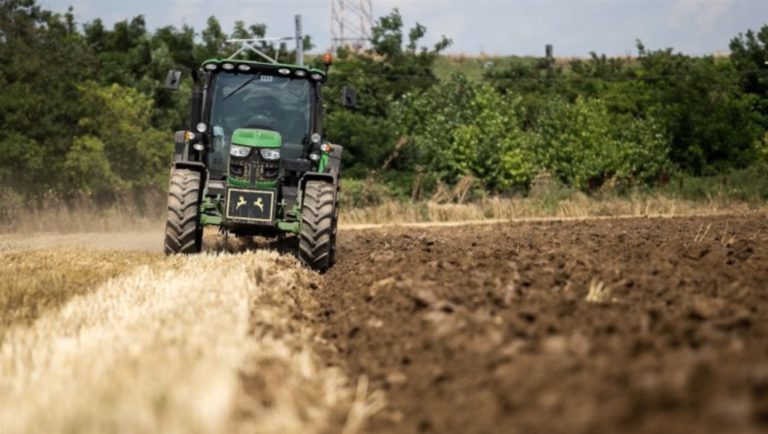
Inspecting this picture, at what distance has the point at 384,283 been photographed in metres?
8.79

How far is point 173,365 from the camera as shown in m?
5.08

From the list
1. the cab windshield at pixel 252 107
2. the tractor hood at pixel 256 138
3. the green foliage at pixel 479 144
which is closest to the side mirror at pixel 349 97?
the cab windshield at pixel 252 107

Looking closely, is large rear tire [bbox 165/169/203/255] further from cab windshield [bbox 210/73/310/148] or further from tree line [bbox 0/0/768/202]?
tree line [bbox 0/0/768/202]

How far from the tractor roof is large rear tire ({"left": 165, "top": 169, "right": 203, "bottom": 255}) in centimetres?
166

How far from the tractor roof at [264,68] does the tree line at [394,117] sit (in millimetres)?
16892

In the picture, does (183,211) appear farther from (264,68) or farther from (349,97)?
(349,97)

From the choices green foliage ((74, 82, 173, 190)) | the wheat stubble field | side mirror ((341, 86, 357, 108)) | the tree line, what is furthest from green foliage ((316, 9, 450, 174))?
the wheat stubble field

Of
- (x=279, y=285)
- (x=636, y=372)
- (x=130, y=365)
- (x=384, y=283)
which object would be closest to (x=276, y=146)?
(x=279, y=285)

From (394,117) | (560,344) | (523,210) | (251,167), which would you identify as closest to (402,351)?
(560,344)

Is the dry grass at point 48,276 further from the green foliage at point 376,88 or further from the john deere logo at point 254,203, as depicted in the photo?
the green foliage at point 376,88

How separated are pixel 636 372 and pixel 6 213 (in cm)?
2780

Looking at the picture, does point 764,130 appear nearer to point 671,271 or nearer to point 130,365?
point 671,271

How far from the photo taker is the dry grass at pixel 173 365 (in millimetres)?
4301

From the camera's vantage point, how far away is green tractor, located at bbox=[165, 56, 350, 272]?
1327cm
